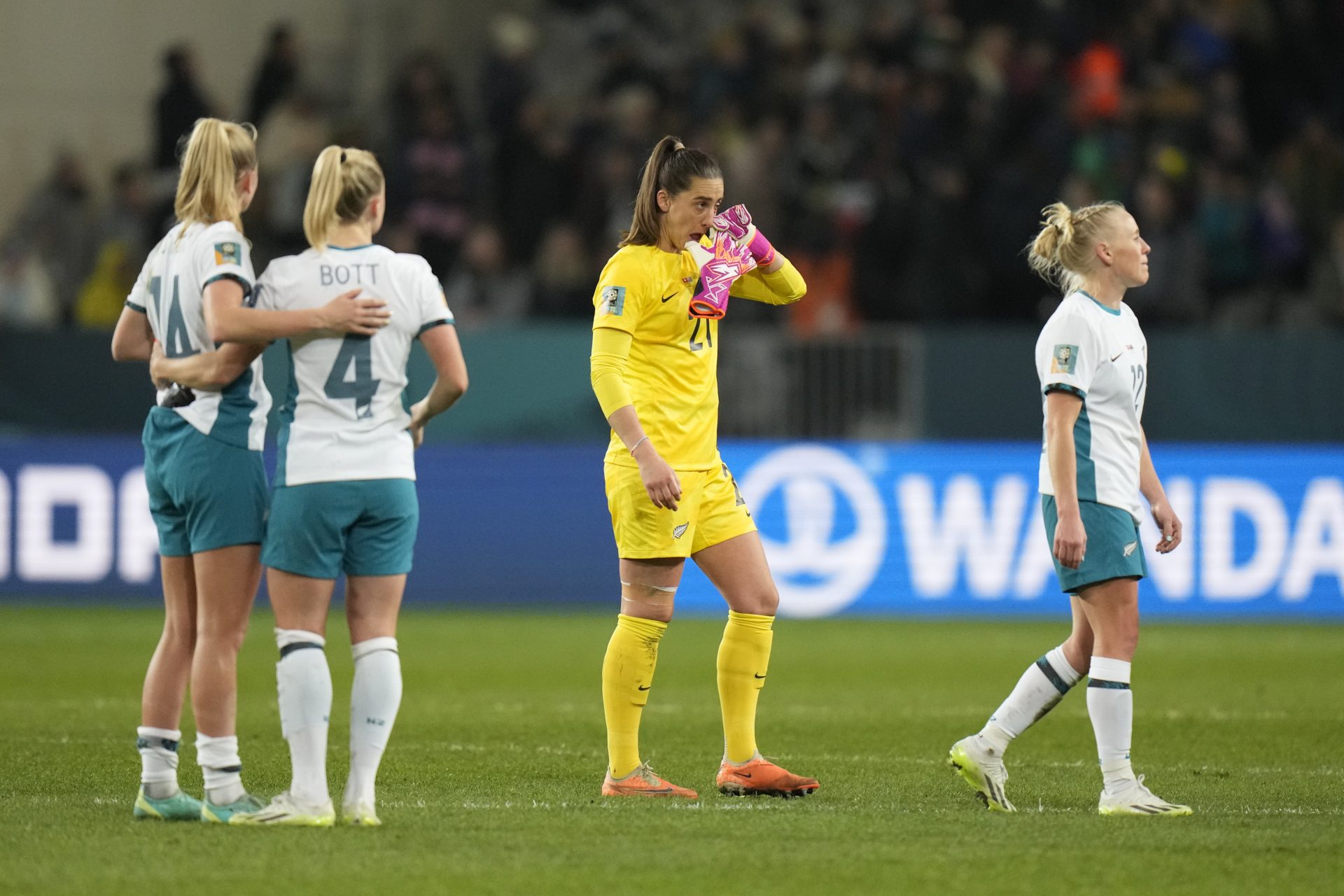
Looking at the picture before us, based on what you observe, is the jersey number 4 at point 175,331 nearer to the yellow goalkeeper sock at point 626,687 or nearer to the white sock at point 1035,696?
the yellow goalkeeper sock at point 626,687

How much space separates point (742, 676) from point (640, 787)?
555 mm

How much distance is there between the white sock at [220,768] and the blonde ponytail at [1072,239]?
3138mm

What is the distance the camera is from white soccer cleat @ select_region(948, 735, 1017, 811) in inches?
253

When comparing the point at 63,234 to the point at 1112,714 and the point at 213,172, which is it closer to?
the point at 213,172

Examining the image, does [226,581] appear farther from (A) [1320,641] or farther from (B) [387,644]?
(A) [1320,641]

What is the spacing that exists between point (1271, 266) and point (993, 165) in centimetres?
264

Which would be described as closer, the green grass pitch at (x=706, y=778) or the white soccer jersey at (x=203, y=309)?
the green grass pitch at (x=706, y=778)

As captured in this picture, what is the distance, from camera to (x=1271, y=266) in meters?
16.7

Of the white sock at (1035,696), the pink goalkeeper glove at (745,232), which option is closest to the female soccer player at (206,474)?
the pink goalkeeper glove at (745,232)

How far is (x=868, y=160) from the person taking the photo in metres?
17.2

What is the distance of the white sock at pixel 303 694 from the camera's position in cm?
553

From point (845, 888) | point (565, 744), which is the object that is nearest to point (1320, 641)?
point (565, 744)

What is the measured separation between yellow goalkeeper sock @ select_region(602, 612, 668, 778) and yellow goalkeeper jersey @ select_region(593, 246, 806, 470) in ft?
1.99

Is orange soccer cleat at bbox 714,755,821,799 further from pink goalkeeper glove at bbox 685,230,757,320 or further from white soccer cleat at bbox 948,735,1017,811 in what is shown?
pink goalkeeper glove at bbox 685,230,757,320
